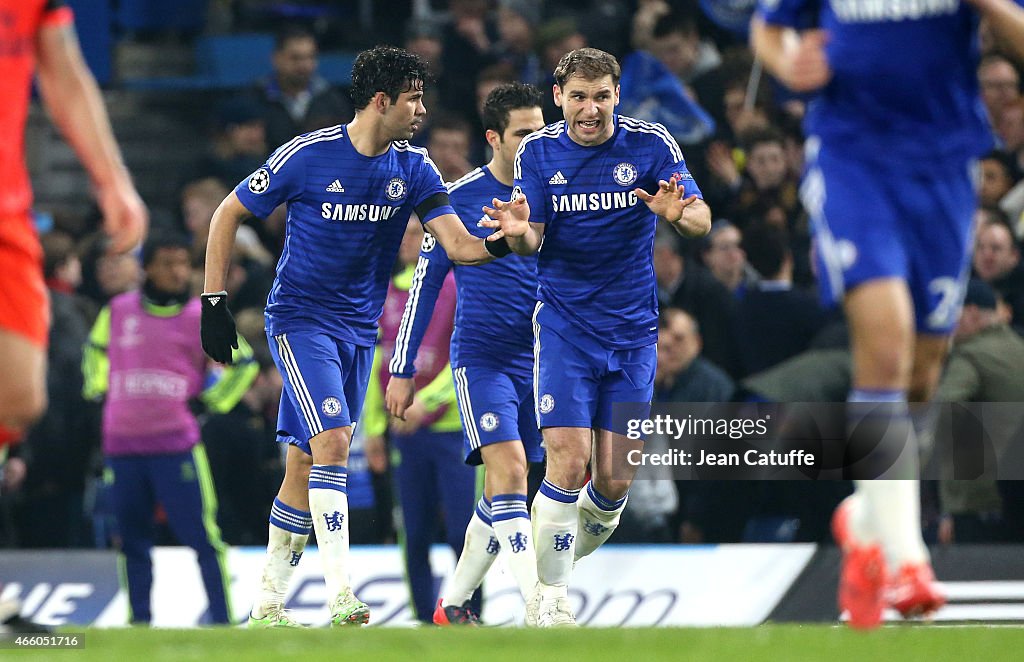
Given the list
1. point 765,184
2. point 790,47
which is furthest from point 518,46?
point 790,47

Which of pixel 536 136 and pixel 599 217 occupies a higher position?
pixel 536 136

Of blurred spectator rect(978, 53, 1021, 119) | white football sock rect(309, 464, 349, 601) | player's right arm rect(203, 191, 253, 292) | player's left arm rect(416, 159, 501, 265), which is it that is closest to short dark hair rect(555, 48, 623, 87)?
player's left arm rect(416, 159, 501, 265)

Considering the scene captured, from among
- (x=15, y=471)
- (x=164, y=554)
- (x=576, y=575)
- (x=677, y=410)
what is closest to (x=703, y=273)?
(x=677, y=410)

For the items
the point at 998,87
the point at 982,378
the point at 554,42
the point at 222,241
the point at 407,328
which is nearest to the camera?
the point at 222,241

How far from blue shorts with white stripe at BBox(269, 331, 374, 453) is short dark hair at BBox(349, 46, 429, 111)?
1299 mm

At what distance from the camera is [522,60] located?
14703mm

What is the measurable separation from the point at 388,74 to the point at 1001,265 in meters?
4.89

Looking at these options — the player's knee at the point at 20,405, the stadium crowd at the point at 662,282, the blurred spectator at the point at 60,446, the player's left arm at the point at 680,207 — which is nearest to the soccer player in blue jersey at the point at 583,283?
the player's left arm at the point at 680,207

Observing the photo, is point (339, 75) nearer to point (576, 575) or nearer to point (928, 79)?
point (576, 575)

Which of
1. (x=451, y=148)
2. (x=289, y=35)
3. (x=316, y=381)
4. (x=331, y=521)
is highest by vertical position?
(x=289, y=35)

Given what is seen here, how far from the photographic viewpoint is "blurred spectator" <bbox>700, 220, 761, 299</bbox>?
12414 millimetres

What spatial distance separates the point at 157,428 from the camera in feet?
37.5

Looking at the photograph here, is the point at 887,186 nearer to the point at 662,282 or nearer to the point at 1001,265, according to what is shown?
the point at 1001,265

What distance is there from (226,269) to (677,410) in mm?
3829
